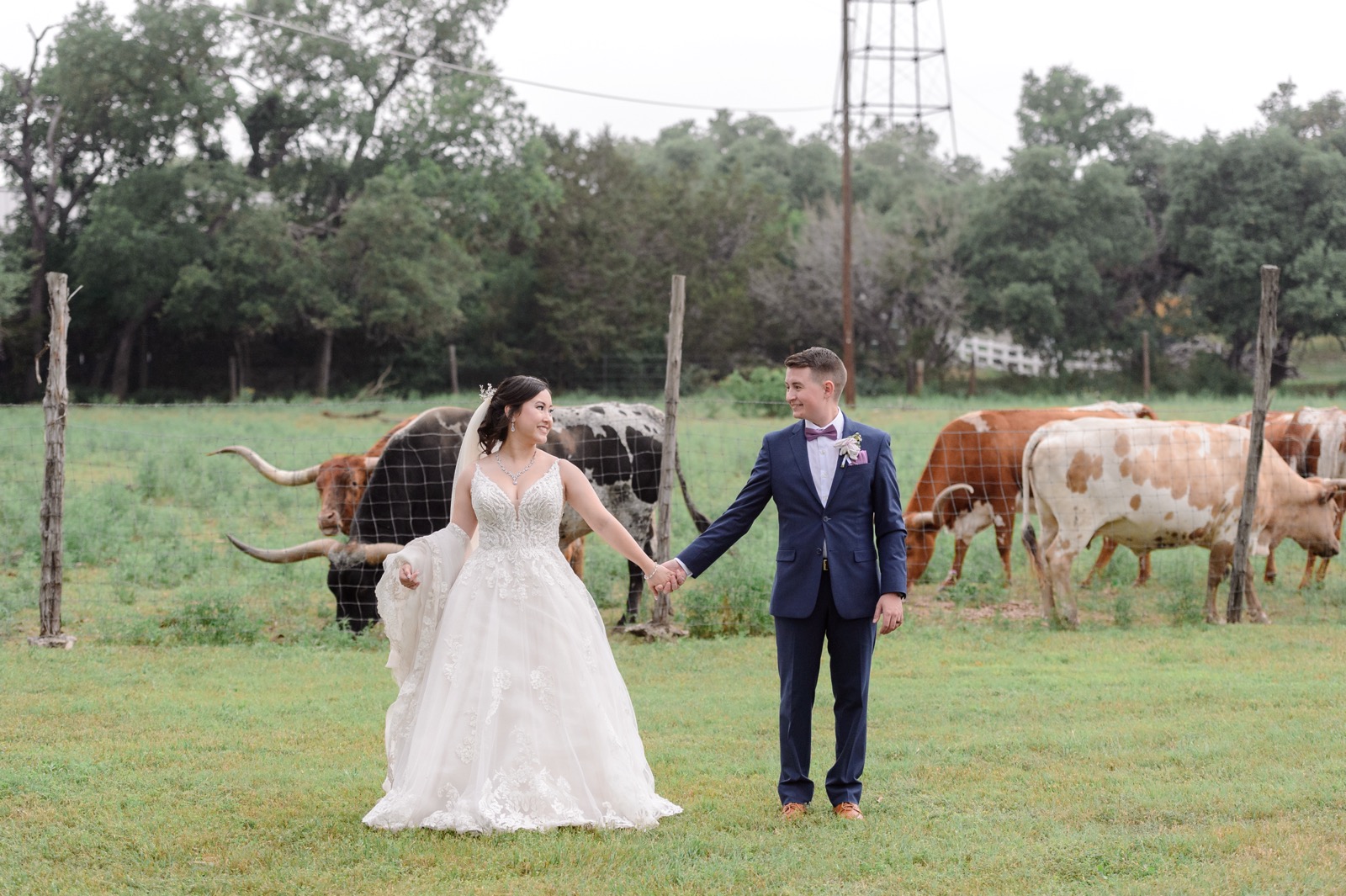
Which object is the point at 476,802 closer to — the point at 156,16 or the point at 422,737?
the point at 422,737

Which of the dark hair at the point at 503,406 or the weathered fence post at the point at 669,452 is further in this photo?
the weathered fence post at the point at 669,452

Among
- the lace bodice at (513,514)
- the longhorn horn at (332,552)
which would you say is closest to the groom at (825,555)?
the lace bodice at (513,514)

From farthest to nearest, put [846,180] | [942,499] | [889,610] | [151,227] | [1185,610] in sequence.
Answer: [151,227] < [846,180] < [942,499] < [1185,610] < [889,610]

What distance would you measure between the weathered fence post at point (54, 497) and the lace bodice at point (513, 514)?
498 cm

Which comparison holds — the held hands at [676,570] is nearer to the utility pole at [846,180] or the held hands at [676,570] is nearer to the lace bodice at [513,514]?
the lace bodice at [513,514]

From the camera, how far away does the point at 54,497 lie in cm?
950

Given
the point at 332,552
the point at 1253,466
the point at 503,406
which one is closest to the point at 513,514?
the point at 503,406

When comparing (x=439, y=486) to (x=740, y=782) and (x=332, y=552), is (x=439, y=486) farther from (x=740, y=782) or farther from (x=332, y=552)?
(x=740, y=782)

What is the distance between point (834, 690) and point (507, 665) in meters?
1.37

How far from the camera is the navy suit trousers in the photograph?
5504mm

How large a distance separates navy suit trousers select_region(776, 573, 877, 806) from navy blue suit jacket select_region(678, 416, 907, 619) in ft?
0.28

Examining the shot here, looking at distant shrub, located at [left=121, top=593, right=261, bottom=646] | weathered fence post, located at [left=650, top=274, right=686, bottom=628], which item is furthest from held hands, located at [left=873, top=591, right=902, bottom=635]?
distant shrub, located at [left=121, top=593, right=261, bottom=646]

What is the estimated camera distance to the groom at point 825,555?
5.43 m

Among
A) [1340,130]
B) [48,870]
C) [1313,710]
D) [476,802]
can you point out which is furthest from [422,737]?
[1340,130]
